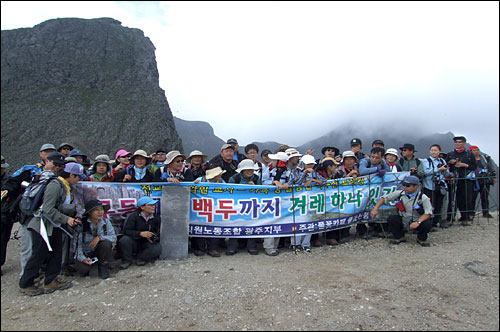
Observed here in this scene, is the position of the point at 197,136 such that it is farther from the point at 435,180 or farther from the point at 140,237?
the point at 140,237

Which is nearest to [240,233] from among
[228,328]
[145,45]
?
[228,328]

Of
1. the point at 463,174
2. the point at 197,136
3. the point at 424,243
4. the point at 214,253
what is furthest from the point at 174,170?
the point at 197,136

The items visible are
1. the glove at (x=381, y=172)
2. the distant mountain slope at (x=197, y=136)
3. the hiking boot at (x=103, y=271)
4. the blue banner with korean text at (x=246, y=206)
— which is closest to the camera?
the hiking boot at (x=103, y=271)

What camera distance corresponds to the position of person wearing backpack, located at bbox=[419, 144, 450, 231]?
7.44m

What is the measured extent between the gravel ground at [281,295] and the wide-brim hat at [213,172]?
5.26 feet

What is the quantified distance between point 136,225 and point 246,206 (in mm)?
2098

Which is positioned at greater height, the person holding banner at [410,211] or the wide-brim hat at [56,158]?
the wide-brim hat at [56,158]

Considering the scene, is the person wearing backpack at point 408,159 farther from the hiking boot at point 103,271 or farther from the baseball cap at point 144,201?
the hiking boot at point 103,271

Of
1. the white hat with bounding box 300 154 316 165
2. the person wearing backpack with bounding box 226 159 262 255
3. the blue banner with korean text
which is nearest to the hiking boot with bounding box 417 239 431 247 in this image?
the blue banner with korean text

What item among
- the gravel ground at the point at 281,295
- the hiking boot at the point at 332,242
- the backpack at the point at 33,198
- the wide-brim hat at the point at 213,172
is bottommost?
the gravel ground at the point at 281,295

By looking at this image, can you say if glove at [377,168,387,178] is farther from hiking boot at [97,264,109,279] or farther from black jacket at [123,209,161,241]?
hiking boot at [97,264,109,279]

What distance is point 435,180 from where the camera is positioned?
24.8ft

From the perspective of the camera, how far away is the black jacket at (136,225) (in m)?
5.18

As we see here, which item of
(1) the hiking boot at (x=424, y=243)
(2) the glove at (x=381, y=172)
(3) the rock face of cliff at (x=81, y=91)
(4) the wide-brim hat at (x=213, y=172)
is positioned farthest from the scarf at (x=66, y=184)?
(3) the rock face of cliff at (x=81, y=91)
